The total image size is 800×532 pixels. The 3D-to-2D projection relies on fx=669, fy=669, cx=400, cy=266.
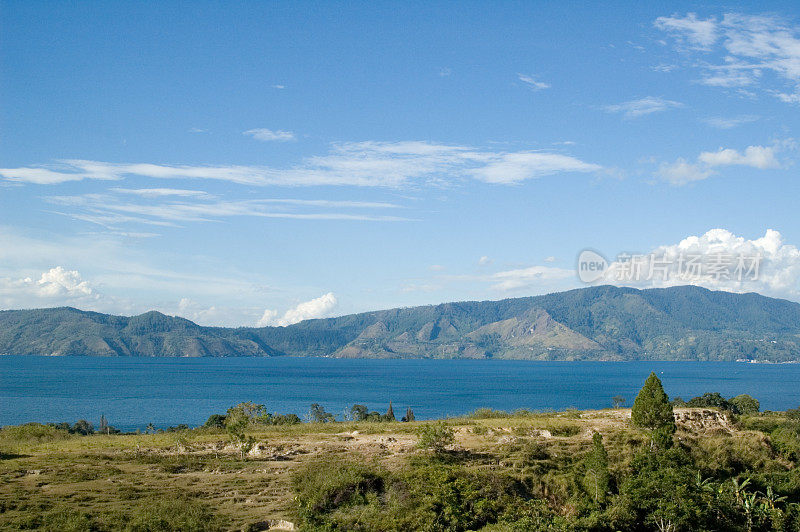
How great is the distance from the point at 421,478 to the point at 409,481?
0.63 m

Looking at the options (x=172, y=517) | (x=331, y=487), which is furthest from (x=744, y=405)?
(x=172, y=517)

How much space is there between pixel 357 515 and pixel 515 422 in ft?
71.5

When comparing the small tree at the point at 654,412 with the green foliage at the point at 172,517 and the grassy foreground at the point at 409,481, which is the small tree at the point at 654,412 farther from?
the green foliage at the point at 172,517

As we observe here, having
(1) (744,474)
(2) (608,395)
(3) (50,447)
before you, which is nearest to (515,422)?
(1) (744,474)

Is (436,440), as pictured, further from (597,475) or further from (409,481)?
(597,475)

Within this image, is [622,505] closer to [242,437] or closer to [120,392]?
[242,437]

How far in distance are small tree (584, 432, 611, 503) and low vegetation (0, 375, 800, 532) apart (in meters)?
0.10

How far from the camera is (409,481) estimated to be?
107 ft

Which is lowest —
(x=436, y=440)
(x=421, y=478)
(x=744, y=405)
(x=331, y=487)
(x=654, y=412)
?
(x=744, y=405)

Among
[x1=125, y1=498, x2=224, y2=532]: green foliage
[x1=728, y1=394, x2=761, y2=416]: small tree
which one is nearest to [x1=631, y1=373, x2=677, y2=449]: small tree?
[x1=125, y1=498, x2=224, y2=532]: green foliage

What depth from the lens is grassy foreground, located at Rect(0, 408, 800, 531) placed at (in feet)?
94.6

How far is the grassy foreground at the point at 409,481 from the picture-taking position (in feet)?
94.6

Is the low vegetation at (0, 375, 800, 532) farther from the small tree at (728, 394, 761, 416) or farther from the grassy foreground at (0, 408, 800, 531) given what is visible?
the small tree at (728, 394, 761, 416)

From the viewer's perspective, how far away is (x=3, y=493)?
97.7 feet
